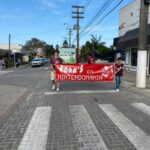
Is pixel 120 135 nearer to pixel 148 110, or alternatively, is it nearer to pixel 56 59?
pixel 148 110

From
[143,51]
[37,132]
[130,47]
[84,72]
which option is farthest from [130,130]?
[130,47]

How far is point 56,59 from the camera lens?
44.0 feet

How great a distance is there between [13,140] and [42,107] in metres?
3.47

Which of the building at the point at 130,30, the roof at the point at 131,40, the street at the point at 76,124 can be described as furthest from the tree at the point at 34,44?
the street at the point at 76,124

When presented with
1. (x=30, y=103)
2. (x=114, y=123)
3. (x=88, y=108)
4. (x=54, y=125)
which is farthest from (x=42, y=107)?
(x=114, y=123)

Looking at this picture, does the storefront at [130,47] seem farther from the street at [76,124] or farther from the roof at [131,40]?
the street at [76,124]

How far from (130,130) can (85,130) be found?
1.05m

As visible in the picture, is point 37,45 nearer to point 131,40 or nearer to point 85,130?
point 131,40

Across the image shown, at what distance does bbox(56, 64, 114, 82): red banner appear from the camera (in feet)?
43.7

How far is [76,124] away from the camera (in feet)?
21.7

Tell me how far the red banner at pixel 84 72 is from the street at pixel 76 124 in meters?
2.98

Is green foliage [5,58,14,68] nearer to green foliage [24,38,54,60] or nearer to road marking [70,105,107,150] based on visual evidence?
road marking [70,105,107,150]

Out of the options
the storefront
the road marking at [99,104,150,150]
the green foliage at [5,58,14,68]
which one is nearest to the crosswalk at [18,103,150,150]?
the road marking at [99,104,150,150]

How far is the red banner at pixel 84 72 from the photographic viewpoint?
43.7ft
